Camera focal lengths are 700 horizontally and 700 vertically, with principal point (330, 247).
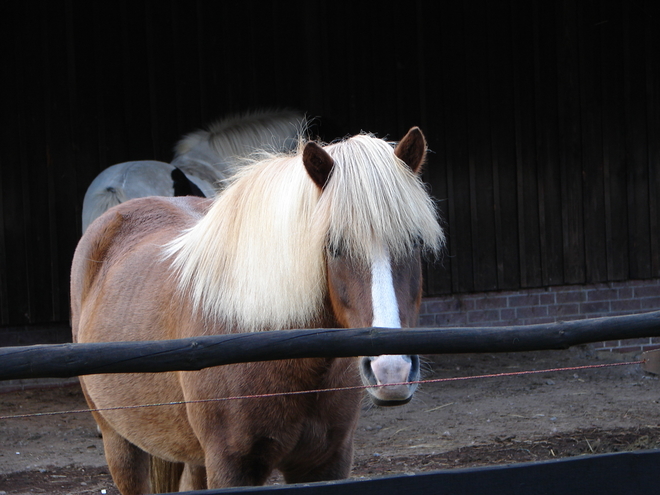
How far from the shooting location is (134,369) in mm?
1560

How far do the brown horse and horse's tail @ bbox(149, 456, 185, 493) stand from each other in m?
0.62

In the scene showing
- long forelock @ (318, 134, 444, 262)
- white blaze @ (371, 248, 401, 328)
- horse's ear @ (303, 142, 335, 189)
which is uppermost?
horse's ear @ (303, 142, 335, 189)

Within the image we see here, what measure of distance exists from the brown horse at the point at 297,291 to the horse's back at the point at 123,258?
0.31 m

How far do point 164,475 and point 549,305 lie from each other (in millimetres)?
4841

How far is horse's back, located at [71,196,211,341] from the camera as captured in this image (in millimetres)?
2895

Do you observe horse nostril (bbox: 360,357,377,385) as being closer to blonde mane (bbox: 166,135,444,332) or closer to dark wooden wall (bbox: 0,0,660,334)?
blonde mane (bbox: 166,135,444,332)

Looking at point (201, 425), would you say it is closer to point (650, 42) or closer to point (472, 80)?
point (472, 80)

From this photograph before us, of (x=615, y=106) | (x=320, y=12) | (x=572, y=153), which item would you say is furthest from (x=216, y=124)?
(x=615, y=106)

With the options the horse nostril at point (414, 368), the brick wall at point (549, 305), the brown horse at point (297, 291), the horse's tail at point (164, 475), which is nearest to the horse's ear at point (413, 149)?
the brown horse at point (297, 291)

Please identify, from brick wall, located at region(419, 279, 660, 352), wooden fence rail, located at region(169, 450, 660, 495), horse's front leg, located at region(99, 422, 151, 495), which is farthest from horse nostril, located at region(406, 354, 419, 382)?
brick wall, located at region(419, 279, 660, 352)

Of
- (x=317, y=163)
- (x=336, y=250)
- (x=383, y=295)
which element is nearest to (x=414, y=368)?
(x=383, y=295)

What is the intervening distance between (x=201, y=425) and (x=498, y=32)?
5.72 metres

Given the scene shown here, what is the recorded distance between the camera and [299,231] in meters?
2.09

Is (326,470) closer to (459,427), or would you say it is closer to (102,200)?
(459,427)
